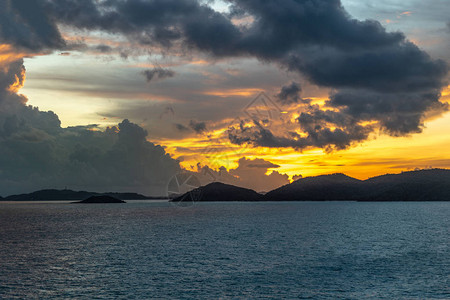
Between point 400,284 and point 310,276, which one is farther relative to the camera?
point 310,276

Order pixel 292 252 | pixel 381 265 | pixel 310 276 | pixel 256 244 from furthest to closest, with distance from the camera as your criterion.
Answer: pixel 256 244
pixel 292 252
pixel 381 265
pixel 310 276

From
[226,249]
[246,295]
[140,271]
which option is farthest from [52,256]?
[246,295]

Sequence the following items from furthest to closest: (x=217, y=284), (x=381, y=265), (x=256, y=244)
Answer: (x=256, y=244)
(x=381, y=265)
(x=217, y=284)

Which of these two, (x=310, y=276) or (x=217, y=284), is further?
(x=310, y=276)

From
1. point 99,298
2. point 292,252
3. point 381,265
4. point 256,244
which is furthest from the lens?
point 256,244

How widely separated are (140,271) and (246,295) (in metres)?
26.7

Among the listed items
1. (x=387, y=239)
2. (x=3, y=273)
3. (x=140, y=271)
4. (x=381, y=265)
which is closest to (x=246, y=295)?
(x=140, y=271)

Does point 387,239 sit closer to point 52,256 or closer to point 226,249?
point 226,249

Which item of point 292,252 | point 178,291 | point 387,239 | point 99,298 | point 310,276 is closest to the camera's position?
point 99,298

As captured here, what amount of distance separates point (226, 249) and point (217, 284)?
42791 mm

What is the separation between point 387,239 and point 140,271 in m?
93.5

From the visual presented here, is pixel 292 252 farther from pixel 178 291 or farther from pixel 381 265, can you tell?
pixel 178 291

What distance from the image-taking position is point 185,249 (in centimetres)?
10919

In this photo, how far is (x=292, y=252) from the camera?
103875 mm
